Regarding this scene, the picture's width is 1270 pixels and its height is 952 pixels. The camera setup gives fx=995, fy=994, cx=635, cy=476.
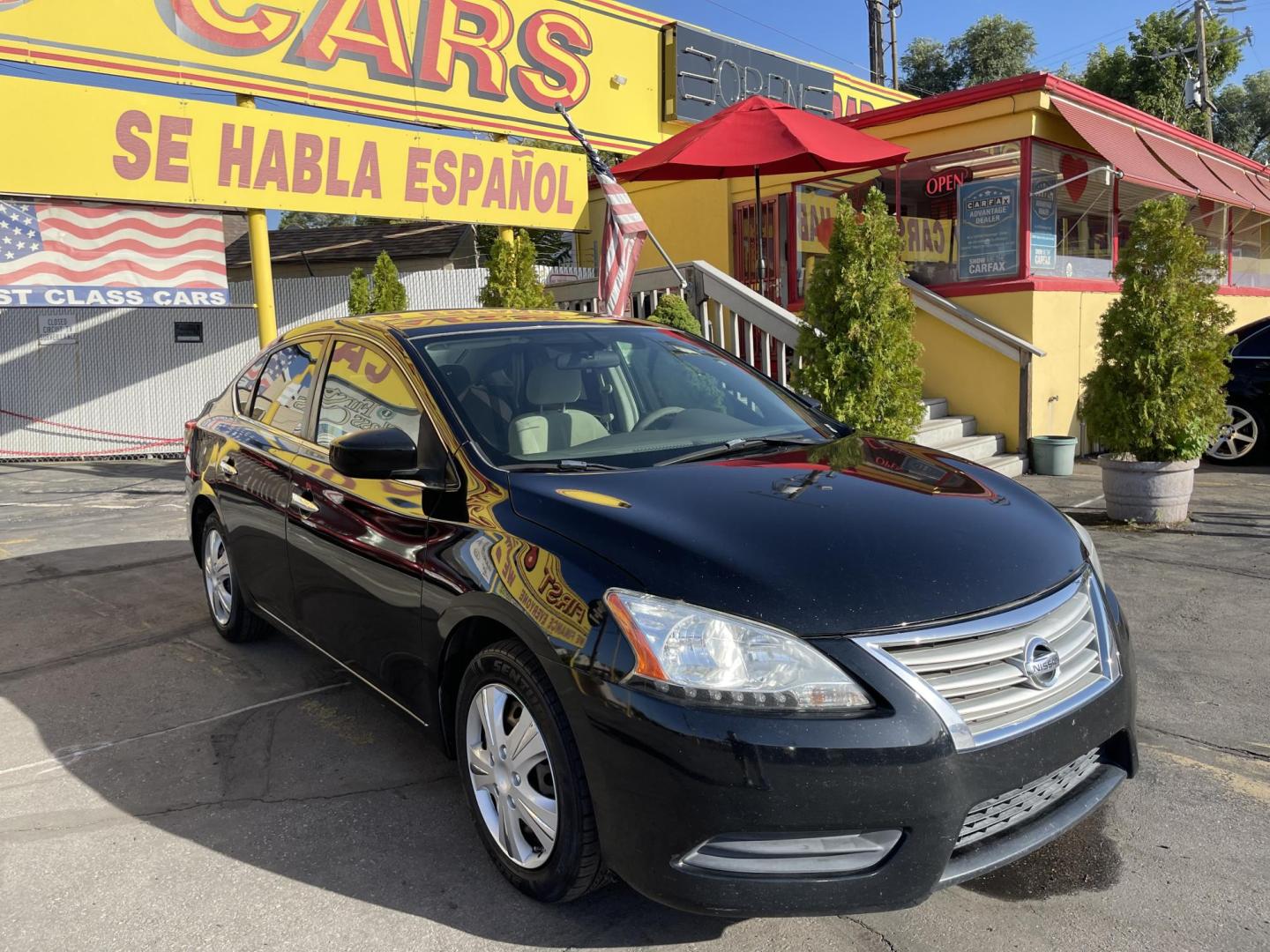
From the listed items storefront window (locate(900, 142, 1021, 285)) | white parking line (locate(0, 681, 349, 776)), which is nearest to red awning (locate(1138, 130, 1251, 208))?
storefront window (locate(900, 142, 1021, 285))

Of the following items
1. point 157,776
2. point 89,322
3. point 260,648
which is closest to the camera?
point 157,776

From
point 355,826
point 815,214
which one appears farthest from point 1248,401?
point 355,826

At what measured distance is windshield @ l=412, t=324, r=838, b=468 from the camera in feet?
10.5

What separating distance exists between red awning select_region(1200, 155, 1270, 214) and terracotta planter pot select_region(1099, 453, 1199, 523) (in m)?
8.98

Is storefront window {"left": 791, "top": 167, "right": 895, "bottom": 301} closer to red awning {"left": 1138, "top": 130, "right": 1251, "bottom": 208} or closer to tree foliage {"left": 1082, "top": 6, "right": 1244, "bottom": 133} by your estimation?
red awning {"left": 1138, "top": 130, "right": 1251, "bottom": 208}

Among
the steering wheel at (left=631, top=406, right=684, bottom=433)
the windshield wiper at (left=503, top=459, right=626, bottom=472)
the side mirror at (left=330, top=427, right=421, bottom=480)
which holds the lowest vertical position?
the windshield wiper at (left=503, top=459, right=626, bottom=472)

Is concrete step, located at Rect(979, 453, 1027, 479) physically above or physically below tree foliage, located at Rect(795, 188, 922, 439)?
below

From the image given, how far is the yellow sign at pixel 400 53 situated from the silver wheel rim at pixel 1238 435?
862 cm

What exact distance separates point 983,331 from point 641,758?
354 inches

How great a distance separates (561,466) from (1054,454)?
306 inches

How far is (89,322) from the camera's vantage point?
46.8 ft

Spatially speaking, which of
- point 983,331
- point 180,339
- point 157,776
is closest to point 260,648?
point 157,776

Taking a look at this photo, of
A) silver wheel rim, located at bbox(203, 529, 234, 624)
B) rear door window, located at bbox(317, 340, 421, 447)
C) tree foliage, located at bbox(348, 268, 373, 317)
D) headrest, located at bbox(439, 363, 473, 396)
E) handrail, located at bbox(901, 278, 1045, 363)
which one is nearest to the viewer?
headrest, located at bbox(439, 363, 473, 396)

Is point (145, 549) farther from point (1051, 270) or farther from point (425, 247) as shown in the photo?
point (425, 247)
